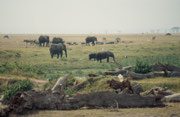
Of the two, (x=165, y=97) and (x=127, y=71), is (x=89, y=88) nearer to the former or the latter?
(x=127, y=71)

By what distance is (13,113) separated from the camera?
920 centimetres

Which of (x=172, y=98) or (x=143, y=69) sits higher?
(x=143, y=69)

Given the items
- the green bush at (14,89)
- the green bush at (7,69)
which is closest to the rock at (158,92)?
the green bush at (14,89)

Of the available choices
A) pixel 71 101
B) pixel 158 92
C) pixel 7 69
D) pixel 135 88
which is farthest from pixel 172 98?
pixel 7 69

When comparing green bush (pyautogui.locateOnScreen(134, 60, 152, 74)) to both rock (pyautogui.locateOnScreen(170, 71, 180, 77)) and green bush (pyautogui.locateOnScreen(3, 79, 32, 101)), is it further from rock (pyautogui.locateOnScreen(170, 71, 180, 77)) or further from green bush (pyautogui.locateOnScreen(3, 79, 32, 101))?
green bush (pyautogui.locateOnScreen(3, 79, 32, 101))

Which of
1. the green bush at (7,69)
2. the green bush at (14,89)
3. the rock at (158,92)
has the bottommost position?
the green bush at (7,69)

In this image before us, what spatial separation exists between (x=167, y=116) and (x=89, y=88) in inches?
236

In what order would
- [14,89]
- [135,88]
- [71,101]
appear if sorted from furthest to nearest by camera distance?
[14,89], [135,88], [71,101]

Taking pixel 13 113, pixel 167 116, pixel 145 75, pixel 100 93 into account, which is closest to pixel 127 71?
pixel 145 75

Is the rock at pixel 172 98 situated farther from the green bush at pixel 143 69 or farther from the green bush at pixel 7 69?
the green bush at pixel 7 69

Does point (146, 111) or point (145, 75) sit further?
point (145, 75)

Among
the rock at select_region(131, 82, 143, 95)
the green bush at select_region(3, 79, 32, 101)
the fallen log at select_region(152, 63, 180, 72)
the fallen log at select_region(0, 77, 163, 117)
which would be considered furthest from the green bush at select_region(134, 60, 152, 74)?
the green bush at select_region(3, 79, 32, 101)

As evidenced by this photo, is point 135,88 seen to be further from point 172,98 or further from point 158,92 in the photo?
point 172,98

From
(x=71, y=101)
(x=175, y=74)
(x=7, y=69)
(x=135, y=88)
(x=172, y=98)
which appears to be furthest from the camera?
(x=7, y=69)
